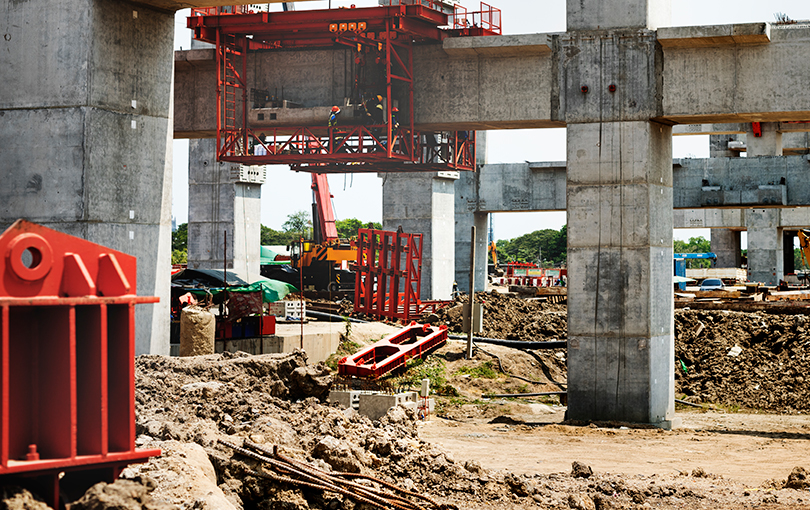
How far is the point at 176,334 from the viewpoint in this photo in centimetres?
→ 2380

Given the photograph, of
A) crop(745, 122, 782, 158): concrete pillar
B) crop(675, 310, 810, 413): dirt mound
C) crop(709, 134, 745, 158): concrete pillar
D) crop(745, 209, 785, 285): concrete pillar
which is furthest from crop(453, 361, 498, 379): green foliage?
crop(709, 134, 745, 158): concrete pillar

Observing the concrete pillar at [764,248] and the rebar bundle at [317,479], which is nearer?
the rebar bundle at [317,479]

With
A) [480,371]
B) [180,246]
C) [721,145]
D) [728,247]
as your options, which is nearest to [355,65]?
[480,371]

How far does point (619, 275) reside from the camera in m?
20.0

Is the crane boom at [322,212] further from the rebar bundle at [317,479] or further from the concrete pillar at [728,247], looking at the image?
the rebar bundle at [317,479]

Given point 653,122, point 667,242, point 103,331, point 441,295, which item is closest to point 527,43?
point 653,122

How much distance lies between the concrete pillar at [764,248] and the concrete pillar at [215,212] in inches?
1285

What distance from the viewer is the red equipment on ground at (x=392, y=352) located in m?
21.8

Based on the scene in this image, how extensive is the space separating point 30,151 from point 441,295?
23115 millimetres

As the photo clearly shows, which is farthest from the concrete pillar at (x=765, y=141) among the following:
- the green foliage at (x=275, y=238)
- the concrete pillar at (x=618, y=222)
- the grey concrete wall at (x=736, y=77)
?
the green foliage at (x=275, y=238)

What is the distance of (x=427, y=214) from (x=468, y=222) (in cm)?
681

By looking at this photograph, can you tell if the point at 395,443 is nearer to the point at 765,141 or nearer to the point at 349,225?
the point at 765,141

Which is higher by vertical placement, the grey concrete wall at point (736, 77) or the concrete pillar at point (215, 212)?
the grey concrete wall at point (736, 77)

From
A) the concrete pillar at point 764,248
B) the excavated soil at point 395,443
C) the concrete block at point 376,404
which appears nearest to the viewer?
the excavated soil at point 395,443
